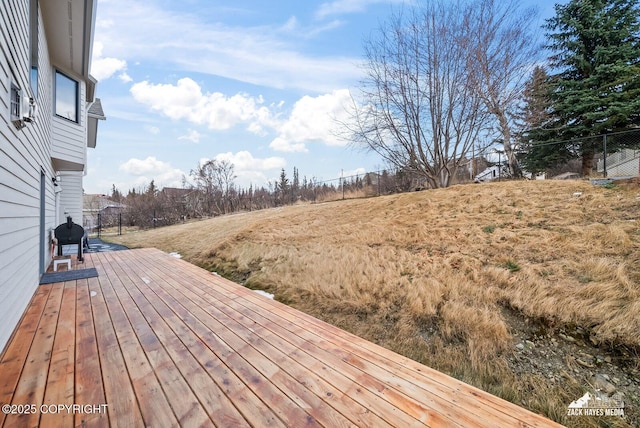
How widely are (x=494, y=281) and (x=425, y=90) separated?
7.01 meters

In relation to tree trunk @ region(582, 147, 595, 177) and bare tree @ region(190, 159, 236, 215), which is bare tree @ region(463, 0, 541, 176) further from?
bare tree @ region(190, 159, 236, 215)

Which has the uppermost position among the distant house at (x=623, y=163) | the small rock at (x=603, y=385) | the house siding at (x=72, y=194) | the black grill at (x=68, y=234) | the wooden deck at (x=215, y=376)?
the distant house at (x=623, y=163)

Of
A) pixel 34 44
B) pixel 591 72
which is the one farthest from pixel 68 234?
pixel 591 72

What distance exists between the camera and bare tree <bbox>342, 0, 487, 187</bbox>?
840 cm

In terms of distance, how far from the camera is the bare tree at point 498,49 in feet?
28.4

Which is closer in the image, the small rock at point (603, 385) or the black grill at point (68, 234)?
the small rock at point (603, 385)

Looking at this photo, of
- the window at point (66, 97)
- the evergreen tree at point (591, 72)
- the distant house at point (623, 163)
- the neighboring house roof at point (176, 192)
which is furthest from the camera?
the neighboring house roof at point (176, 192)

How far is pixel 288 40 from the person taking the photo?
8.29 meters

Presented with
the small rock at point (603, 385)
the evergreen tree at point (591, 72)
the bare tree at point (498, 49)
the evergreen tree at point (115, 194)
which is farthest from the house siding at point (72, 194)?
the evergreen tree at point (115, 194)

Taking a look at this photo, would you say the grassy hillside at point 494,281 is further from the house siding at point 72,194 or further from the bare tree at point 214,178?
the bare tree at point 214,178

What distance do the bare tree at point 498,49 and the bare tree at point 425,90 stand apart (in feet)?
1.24

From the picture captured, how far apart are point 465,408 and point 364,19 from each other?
10448 mm

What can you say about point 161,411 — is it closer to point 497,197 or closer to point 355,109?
point 497,197

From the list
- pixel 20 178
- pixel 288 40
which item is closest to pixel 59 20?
pixel 20 178
